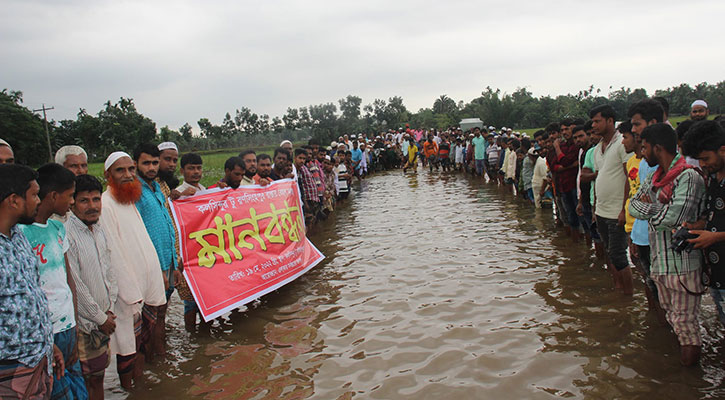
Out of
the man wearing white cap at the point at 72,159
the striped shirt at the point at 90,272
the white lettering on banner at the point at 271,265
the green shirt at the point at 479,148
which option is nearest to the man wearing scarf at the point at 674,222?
the white lettering on banner at the point at 271,265

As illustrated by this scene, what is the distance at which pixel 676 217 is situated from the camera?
3223 millimetres

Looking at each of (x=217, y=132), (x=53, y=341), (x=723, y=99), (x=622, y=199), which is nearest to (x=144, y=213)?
(x=53, y=341)

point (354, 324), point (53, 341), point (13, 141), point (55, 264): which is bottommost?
point (354, 324)

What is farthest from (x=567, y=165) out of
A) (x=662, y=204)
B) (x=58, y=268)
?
(x=58, y=268)

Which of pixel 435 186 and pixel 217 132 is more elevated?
pixel 217 132

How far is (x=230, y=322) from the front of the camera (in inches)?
197

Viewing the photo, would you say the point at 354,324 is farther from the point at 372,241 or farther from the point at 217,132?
the point at 217,132

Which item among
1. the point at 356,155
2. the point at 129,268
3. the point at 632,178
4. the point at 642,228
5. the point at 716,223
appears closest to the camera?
the point at 716,223

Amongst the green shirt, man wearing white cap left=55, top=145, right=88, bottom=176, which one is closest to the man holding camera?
man wearing white cap left=55, top=145, right=88, bottom=176

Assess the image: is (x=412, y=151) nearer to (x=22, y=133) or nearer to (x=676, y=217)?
(x=676, y=217)

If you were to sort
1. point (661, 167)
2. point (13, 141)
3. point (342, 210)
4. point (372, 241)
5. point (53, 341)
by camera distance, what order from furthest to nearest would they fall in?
1. point (13, 141)
2. point (342, 210)
3. point (372, 241)
4. point (661, 167)
5. point (53, 341)

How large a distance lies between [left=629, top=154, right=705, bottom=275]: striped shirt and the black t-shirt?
3.2 inches

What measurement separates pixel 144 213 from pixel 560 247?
5627mm

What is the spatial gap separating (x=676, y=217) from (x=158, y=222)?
4.09m
